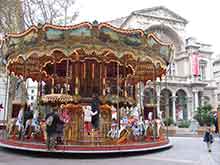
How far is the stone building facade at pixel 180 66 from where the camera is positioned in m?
47.6

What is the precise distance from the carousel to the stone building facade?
105ft

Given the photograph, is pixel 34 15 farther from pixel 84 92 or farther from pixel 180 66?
pixel 180 66

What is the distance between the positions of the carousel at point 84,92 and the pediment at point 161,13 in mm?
34213

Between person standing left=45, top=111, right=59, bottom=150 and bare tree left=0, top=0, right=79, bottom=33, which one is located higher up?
bare tree left=0, top=0, right=79, bottom=33

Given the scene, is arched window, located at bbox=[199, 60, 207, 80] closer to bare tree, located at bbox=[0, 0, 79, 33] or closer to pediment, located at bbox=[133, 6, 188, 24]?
pediment, located at bbox=[133, 6, 188, 24]

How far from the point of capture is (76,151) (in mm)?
9914

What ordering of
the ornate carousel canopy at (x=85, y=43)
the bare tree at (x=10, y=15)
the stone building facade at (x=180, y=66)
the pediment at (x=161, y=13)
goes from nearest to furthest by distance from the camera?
the ornate carousel canopy at (x=85, y=43), the bare tree at (x=10, y=15), the stone building facade at (x=180, y=66), the pediment at (x=161, y=13)

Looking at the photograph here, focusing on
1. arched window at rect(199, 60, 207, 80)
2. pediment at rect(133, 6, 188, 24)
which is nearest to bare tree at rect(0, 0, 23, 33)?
pediment at rect(133, 6, 188, 24)

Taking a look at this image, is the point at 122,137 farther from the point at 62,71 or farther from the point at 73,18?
the point at 73,18

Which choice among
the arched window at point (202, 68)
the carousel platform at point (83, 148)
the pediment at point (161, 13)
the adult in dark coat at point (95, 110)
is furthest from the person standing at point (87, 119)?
the arched window at point (202, 68)

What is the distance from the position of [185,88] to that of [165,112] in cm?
673

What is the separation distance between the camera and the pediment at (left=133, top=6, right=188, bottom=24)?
48.6 metres

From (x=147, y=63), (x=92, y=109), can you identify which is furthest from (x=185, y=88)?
(x=92, y=109)

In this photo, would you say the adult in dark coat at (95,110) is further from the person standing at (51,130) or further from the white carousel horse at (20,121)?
the white carousel horse at (20,121)
